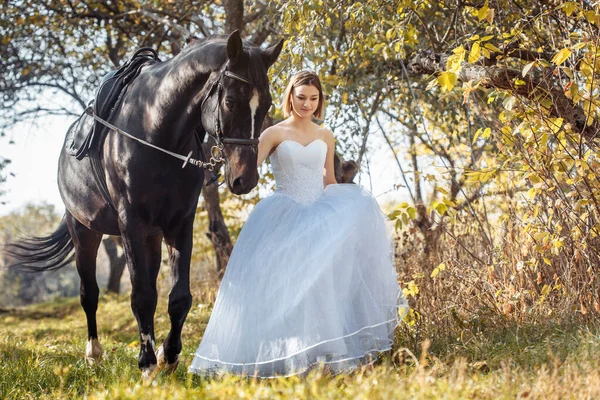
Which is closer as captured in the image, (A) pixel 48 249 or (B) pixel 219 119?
(B) pixel 219 119

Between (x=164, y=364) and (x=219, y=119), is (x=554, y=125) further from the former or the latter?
(x=164, y=364)

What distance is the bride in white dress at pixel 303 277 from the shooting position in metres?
3.67

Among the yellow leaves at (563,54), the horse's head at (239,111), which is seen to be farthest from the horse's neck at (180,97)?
the yellow leaves at (563,54)

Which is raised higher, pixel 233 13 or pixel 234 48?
pixel 233 13

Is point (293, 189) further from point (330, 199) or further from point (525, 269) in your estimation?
point (525, 269)

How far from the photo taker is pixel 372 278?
4.04 m

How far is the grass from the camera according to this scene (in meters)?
2.86

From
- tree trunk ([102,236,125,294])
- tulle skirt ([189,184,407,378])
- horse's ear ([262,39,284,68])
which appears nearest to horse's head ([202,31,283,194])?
horse's ear ([262,39,284,68])

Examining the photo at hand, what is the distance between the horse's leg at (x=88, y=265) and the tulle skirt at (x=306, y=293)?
187 cm

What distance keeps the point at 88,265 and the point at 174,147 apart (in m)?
1.97

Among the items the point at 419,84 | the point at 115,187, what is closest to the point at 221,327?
the point at 115,187

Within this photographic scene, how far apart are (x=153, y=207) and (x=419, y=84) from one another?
5.28 meters

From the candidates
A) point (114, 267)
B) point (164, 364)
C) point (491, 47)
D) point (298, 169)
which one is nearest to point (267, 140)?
point (298, 169)

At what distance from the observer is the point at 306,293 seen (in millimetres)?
3721
